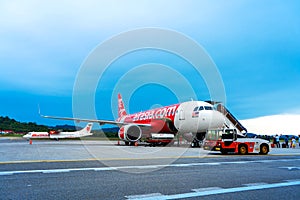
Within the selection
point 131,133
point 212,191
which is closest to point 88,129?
point 131,133

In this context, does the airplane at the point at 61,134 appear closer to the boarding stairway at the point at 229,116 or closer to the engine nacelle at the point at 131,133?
the engine nacelle at the point at 131,133

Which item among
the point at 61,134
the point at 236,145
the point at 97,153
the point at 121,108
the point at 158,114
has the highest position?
the point at 121,108

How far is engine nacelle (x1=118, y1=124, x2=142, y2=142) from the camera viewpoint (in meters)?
27.5

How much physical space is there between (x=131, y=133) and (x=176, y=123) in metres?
4.57

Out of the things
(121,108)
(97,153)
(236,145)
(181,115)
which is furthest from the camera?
(121,108)

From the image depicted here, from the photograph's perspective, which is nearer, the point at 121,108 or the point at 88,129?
the point at 121,108

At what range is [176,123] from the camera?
25.8 metres

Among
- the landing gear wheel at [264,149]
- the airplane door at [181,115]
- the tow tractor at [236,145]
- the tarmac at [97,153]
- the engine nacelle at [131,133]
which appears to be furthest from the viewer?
the engine nacelle at [131,133]

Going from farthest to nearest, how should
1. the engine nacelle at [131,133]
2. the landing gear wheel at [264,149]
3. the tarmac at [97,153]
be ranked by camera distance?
the engine nacelle at [131,133] → the landing gear wheel at [264,149] → the tarmac at [97,153]

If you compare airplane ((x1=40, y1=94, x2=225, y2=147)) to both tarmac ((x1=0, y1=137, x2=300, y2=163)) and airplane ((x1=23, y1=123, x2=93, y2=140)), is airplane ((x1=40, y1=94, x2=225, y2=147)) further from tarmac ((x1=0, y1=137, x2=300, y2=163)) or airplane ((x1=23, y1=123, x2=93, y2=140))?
airplane ((x1=23, y1=123, x2=93, y2=140))

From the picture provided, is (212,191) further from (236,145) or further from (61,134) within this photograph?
(61,134)

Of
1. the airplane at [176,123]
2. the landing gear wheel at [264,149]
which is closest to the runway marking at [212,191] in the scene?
the landing gear wheel at [264,149]

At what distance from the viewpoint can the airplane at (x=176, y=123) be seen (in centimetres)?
2297

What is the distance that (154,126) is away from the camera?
28656 mm
